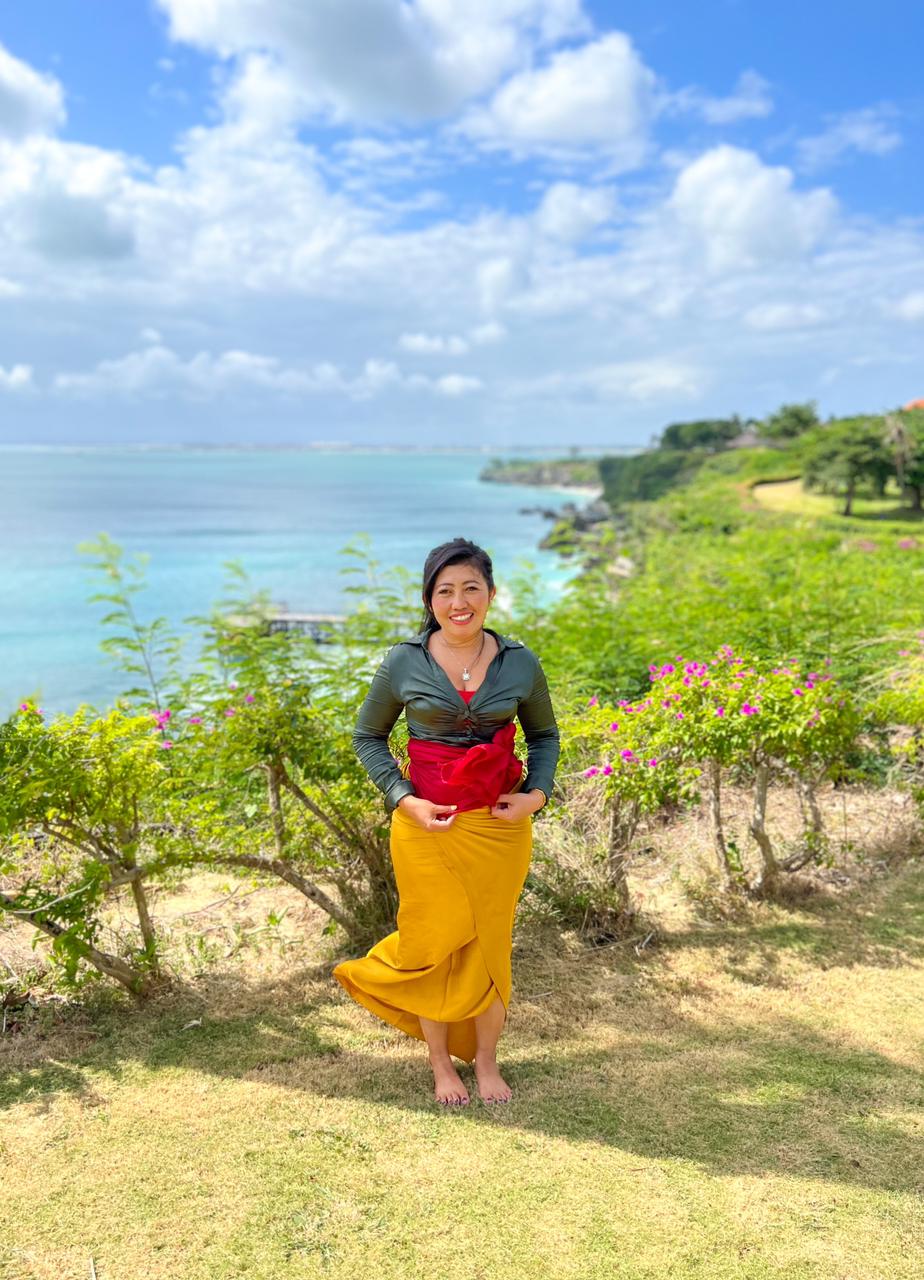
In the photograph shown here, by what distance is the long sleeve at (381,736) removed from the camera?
2.86m

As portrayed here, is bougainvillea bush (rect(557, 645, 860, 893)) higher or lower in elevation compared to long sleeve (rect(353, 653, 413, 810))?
lower

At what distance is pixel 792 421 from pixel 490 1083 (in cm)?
7882

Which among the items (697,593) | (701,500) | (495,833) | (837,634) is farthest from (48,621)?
(495,833)

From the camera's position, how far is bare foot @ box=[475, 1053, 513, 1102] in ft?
9.68

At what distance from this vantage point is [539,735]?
9.84ft

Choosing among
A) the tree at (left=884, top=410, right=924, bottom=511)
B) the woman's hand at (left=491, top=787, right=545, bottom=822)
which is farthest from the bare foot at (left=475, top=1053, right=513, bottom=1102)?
the tree at (left=884, top=410, right=924, bottom=511)

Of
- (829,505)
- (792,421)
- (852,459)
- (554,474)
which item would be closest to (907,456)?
(852,459)

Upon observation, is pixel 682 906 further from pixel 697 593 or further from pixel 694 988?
pixel 697 593

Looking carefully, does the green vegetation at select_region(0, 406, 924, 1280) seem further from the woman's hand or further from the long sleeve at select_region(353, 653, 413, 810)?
the woman's hand

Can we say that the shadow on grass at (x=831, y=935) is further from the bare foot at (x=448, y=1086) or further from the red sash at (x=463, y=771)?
the red sash at (x=463, y=771)

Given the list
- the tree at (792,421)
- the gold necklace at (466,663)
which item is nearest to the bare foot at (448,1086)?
the gold necklace at (466,663)

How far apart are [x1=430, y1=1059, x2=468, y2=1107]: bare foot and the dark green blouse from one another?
906mm

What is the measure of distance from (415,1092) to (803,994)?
160 cm

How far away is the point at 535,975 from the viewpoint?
12.3 ft
